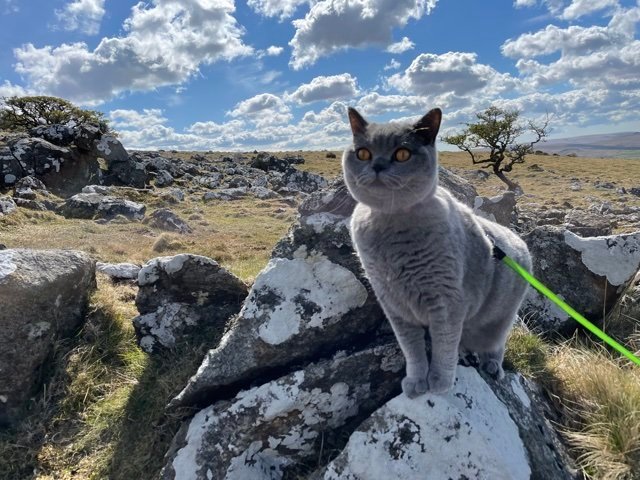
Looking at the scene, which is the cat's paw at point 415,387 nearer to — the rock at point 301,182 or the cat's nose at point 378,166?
the cat's nose at point 378,166

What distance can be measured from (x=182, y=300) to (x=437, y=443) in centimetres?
397

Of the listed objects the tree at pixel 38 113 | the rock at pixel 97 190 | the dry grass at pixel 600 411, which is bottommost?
the dry grass at pixel 600 411

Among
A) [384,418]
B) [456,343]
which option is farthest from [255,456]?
[456,343]

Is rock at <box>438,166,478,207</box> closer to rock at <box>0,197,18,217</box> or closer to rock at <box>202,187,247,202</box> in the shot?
rock at <box>0,197,18,217</box>

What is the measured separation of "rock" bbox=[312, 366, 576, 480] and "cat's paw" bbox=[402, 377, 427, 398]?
0.04 metres

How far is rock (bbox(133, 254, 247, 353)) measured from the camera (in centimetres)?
607

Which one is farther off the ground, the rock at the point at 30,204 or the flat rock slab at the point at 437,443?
the rock at the point at 30,204

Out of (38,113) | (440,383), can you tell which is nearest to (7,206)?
(440,383)

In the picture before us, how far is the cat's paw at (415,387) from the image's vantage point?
149 inches

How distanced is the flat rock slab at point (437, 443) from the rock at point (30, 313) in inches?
161

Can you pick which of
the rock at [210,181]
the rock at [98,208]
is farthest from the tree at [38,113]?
the rock at [98,208]

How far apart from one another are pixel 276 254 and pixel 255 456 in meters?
2.21

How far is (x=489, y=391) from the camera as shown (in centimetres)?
398

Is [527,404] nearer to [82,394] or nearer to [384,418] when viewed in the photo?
[384,418]
